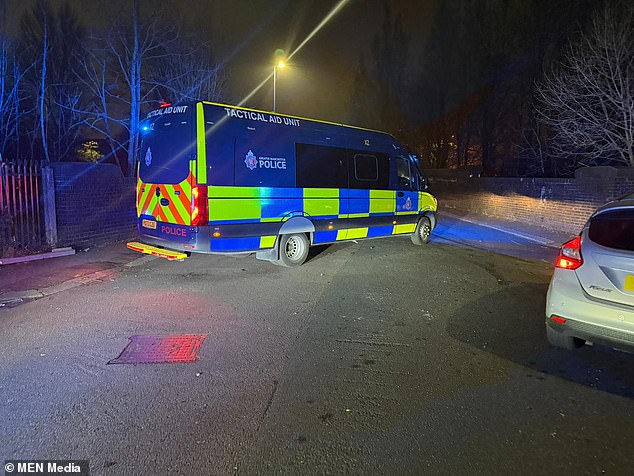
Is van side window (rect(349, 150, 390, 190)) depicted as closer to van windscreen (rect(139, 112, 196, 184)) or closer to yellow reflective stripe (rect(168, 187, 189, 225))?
van windscreen (rect(139, 112, 196, 184))

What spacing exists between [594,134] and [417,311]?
11845 mm

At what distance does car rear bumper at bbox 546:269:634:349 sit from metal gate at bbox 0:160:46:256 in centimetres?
932

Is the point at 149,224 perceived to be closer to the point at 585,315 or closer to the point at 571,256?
the point at 571,256

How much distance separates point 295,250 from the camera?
28.2 ft

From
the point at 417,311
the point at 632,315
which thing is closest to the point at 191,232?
→ the point at 417,311

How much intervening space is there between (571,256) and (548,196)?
41.2ft

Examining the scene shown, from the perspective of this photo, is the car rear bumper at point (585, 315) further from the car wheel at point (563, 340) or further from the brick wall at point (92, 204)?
the brick wall at point (92, 204)

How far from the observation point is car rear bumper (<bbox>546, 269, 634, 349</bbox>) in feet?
12.2

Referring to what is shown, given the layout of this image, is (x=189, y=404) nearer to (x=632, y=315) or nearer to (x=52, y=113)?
(x=632, y=315)

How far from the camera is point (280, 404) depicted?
11.3ft

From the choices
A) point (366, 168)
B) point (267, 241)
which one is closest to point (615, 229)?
point (267, 241)

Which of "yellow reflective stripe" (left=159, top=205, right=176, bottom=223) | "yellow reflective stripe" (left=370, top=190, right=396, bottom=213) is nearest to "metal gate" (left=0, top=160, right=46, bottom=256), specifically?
"yellow reflective stripe" (left=159, top=205, right=176, bottom=223)

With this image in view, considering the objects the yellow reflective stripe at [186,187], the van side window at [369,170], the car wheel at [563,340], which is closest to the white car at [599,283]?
the car wheel at [563,340]

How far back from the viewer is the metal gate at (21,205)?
874 centimetres
